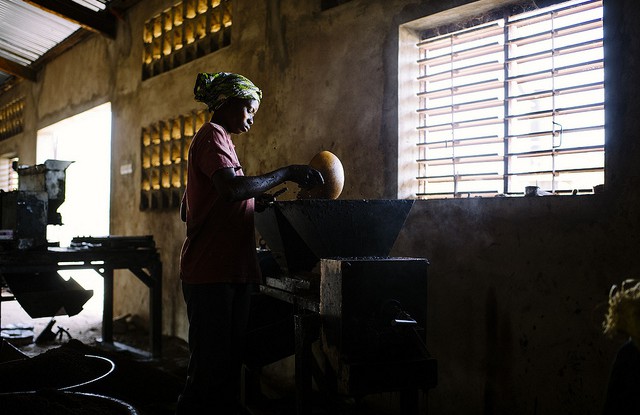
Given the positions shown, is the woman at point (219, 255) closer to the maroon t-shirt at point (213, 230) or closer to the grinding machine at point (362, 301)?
the maroon t-shirt at point (213, 230)

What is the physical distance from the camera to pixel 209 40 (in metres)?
5.81

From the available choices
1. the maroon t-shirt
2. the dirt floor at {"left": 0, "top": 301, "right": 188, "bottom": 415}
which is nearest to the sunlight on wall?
the dirt floor at {"left": 0, "top": 301, "right": 188, "bottom": 415}

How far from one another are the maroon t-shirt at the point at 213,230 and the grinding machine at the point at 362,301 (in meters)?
0.25

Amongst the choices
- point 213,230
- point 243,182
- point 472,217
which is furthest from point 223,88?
point 472,217

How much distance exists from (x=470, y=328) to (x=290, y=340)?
1.10 metres

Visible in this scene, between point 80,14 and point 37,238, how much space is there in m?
4.17

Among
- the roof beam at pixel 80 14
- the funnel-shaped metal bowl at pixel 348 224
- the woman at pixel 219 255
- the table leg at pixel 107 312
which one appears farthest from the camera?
the roof beam at pixel 80 14

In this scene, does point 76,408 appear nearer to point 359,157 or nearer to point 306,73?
point 359,157

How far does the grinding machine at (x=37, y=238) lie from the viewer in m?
4.68

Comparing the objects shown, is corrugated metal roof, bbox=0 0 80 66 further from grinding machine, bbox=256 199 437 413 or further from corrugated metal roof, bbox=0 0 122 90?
grinding machine, bbox=256 199 437 413

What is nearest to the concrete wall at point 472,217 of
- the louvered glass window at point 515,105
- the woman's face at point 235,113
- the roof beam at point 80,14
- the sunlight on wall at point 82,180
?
the louvered glass window at point 515,105

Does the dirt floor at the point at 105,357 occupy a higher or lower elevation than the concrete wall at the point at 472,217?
lower

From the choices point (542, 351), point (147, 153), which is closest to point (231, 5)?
point (147, 153)

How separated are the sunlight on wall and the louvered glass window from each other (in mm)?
8166
